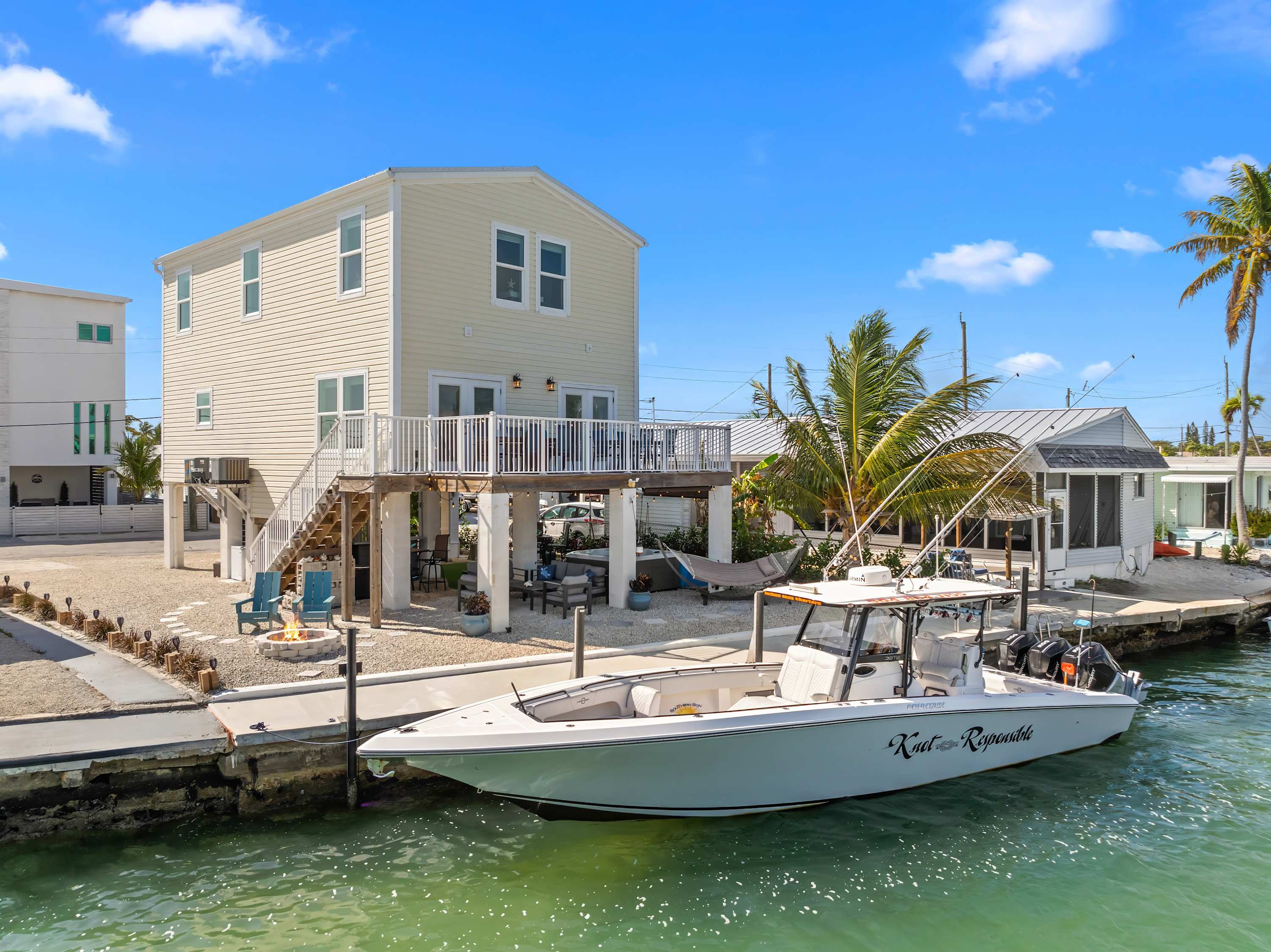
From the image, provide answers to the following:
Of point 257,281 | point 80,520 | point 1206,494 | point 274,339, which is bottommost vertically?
point 80,520

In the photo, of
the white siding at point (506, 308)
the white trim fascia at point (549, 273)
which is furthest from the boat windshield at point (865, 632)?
the white trim fascia at point (549, 273)

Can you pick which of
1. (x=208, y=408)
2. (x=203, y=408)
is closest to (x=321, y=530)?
(x=208, y=408)

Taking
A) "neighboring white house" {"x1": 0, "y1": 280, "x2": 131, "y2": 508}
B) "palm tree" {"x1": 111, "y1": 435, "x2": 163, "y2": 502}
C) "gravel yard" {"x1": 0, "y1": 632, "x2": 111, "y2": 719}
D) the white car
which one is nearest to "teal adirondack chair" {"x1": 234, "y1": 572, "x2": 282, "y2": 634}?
"gravel yard" {"x1": 0, "y1": 632, "x2": 111, "y2": 719}

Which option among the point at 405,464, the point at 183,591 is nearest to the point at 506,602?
the point at 405,464

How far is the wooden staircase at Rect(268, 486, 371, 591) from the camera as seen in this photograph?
14773 mm

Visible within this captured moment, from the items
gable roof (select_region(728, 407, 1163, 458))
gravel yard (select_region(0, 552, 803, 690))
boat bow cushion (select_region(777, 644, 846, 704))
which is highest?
gable roof (select_region(728, 407, 1163, 458))

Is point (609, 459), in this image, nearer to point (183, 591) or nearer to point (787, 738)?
point (787, 738)

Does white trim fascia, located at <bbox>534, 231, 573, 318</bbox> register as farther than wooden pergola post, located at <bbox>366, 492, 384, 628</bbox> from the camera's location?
Yes

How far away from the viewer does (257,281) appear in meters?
18.6

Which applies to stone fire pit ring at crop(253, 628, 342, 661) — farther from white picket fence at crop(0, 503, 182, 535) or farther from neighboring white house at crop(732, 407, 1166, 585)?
white picket fence at crop(0, 503, 182, 535)

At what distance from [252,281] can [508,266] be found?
6248mm

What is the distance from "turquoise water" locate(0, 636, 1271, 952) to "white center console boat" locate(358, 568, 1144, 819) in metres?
0.43

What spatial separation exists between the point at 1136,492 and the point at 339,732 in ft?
67.3

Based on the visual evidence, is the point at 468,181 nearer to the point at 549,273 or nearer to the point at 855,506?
the point at 549,273
